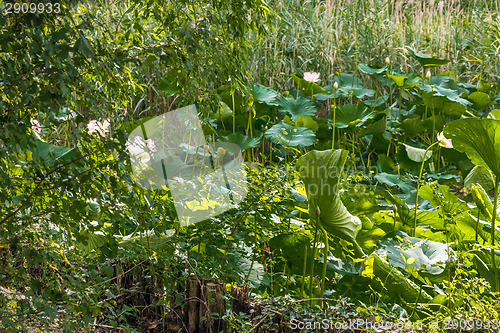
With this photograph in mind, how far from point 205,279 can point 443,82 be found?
9.79 feet

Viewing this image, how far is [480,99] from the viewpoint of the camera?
3721 mm

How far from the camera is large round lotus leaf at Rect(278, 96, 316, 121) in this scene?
330cm

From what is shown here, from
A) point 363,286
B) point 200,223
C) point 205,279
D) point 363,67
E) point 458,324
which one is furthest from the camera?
point 363,67

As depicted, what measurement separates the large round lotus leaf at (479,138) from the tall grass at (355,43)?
203cm

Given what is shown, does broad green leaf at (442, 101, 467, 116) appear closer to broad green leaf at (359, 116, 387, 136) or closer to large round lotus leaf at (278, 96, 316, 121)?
broad green leaf at (359, 116, 387, 136)

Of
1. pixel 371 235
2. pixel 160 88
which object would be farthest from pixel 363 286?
pixel 160 88

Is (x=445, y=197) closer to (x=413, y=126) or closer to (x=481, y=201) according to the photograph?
(x=481, y=201)

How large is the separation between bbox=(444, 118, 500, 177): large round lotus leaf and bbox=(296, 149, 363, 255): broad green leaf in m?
0.63

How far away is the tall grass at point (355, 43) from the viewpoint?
13.2 feet

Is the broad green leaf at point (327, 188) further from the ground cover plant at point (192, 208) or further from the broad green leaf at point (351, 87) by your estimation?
the broad green leaf at point (351, 87)

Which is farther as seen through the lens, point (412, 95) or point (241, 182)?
point (412, 95)

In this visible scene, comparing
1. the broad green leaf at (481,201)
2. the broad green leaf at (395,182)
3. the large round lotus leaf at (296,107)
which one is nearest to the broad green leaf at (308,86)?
the large round lotus leaf at (296,107)

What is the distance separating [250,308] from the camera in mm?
1646

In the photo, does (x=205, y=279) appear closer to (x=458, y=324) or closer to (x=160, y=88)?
(x=458, y=324)
